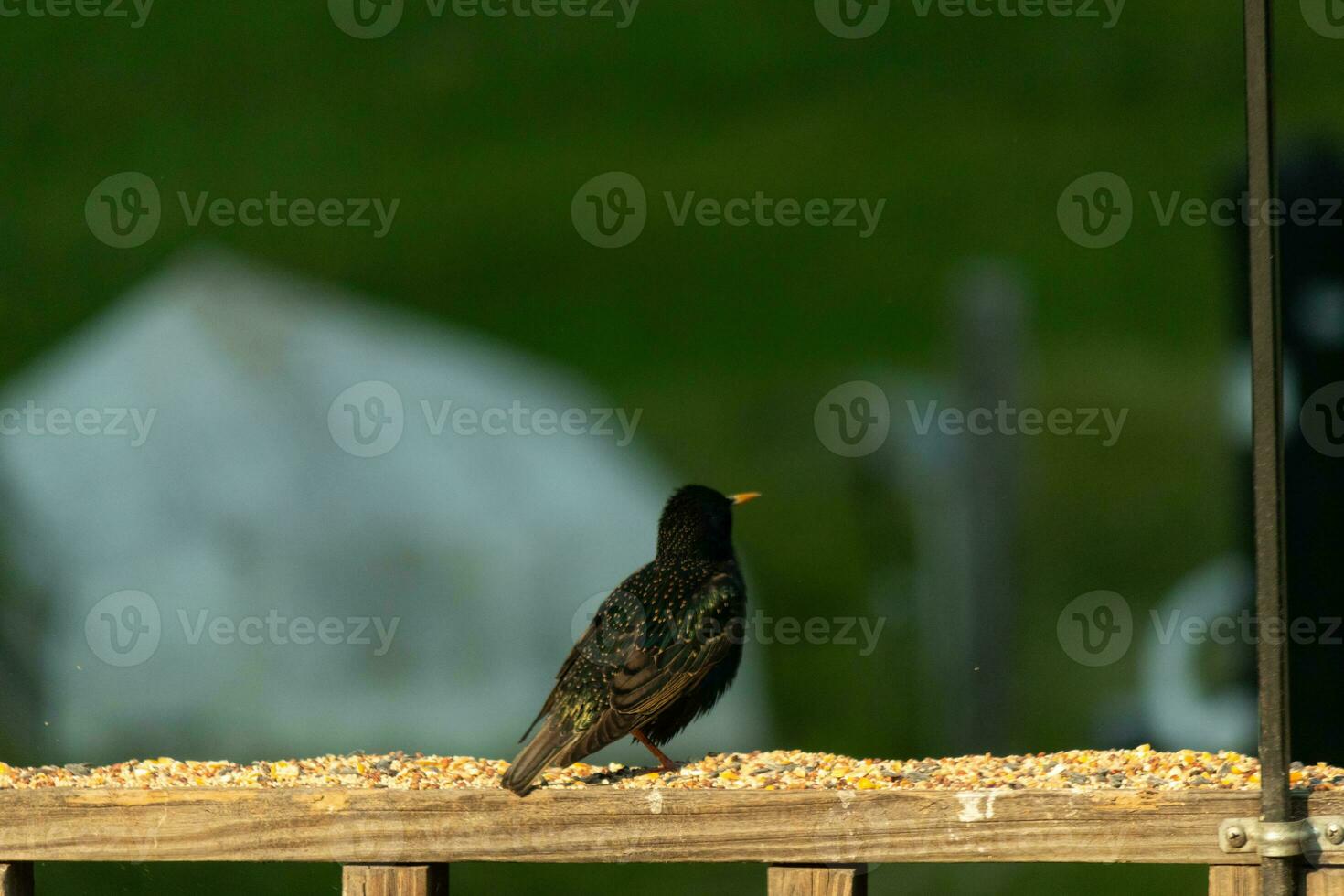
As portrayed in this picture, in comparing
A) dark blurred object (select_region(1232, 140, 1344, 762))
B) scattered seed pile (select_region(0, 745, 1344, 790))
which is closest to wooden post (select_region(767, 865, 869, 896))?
scattered seed pile (select_region(0, 745, 1344, 790))

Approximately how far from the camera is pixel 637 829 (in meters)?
2.83

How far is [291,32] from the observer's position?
13.6 ft

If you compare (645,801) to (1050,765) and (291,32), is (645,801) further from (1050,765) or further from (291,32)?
(291,32)

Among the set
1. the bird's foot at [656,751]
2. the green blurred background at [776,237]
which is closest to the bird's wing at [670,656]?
the bird's foot at [656,751]

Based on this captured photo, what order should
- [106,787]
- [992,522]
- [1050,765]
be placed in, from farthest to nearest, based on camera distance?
1. [992,522]
2. [1050,765]
3. [106,787]

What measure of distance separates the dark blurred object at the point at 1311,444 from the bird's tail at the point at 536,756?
167 cm

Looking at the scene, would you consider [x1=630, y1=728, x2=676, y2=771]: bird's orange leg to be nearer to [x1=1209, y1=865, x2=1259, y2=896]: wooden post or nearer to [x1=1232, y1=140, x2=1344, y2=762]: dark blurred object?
[x1=1209, y1=865, x2=1259, y2=896]: wooden post

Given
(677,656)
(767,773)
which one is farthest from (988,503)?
(767,773)

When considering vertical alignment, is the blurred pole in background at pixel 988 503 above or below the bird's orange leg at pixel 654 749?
above

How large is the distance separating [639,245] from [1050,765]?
157cm

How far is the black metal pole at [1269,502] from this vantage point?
2.60 metres

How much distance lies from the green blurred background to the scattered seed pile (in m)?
0.51

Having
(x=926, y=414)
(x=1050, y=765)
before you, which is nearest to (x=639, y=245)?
(x=926, y=414)

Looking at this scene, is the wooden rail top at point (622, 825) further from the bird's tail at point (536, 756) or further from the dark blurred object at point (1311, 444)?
the dark blurred object at point (1311, 444)
